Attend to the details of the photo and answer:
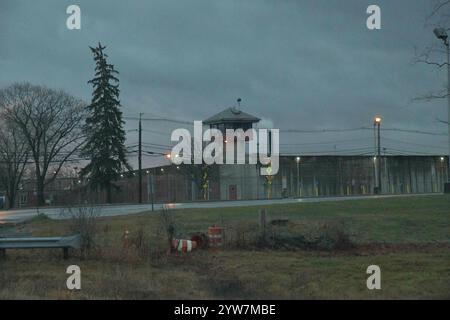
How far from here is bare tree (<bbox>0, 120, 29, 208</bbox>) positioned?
73750 mm

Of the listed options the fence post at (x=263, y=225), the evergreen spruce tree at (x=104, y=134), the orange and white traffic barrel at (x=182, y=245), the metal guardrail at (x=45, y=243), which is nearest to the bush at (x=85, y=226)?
the metal guardrail at (x=45, y=243)

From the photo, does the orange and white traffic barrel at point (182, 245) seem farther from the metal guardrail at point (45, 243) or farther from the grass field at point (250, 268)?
the metal guardrail at point (45, 243)

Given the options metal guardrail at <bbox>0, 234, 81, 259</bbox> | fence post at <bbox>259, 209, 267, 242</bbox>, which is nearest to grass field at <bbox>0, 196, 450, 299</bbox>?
fence post at <bbox>259, 209, 267, 242</bbox>

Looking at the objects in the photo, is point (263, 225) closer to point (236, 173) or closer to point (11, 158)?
point (236, 173)

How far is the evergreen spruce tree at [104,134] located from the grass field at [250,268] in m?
48.4

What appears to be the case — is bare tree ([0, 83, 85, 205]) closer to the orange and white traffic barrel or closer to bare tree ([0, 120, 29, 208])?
bare tree ([0, 120, 29, 208])

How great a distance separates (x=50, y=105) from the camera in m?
72.9

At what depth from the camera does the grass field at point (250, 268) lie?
34.7 feet

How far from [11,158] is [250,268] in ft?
225

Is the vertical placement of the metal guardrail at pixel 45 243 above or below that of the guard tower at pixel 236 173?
below

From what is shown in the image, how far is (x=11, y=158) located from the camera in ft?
250

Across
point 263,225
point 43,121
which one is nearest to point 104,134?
point 43,121

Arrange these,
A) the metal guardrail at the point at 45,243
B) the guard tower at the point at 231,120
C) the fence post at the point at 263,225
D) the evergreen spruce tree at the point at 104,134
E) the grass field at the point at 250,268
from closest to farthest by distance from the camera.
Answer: the grass field at the point at 250,268
the metal guardrail at the point at 45,243
the fence post at the point at 263,225
the evergreen spruce tree at the point at 104,134
the guard tower at the point at 231,120
